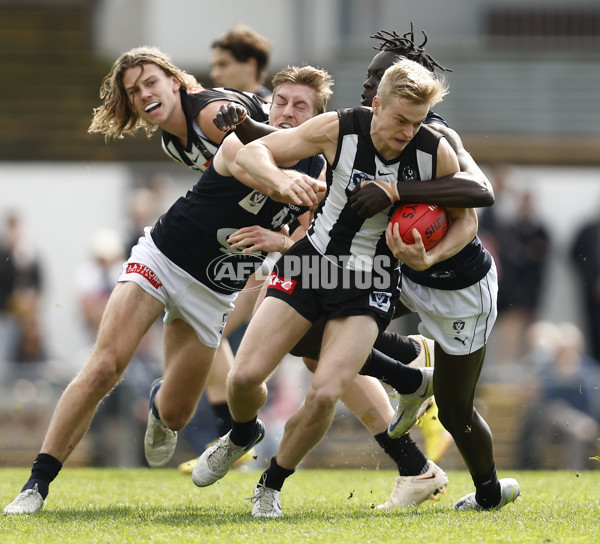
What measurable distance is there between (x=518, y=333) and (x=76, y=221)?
5.35 meters

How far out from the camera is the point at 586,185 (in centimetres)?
1410

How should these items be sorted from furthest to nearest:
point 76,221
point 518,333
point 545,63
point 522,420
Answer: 1. point 545,63
2. point 76,221
3. point 518,333
4. point 522,420

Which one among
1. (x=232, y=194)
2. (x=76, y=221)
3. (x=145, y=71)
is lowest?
(x=76, y=221)

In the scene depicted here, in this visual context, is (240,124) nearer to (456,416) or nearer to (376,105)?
(376,105)

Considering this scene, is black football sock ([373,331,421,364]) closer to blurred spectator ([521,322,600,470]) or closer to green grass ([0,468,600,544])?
green grass ([0,468,600,544])

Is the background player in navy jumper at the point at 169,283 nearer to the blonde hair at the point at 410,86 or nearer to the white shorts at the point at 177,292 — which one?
the white shorts at the point at 177,292

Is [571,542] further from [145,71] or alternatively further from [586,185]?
[586,185]

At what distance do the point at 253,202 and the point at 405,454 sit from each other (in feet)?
5.57

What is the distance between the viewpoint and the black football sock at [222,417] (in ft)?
25.6

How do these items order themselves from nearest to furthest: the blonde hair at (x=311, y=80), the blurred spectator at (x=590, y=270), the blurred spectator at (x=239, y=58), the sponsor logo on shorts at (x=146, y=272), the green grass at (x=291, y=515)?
1. the green grass at (x=291, y=515)
2. the sponsor logo on shorts at (x=146, y=272)
3. the blonde hair at (x=311, y=80)
4. the blurred spectator at (x=239, y=58)
5. the blurred spectator at (x=590, y=270)

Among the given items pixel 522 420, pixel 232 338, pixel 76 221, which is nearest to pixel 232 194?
pixel 232 338

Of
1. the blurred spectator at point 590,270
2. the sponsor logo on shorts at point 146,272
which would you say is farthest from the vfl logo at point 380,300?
the blurred spectator at point 590,270

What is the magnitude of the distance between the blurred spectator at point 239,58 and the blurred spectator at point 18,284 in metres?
4.05

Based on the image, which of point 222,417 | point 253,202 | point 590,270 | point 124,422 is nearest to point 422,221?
point 253,202
